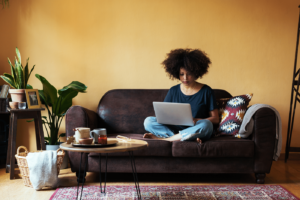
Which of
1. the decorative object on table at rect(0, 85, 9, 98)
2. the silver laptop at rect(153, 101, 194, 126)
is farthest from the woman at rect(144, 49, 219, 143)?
the decorative object on table at rect(0, 85, 9, 98)

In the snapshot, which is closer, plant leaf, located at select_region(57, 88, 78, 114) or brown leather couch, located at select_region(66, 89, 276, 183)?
brown leather couch, located at select_region(66, 89, 276, 183)

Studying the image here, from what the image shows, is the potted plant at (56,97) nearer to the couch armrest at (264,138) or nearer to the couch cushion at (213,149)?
the couch cushion at (213,149)

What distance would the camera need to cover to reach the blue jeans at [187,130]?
7.09 ft

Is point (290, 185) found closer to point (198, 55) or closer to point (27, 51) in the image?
point (198, 55)

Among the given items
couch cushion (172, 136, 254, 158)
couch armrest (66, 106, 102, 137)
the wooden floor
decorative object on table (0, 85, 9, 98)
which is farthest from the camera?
decorative object on table (0, 85, 9, 98)

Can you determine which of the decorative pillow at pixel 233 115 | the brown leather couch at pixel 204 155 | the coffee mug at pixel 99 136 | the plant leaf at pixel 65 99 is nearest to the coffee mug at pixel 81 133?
the coffee mug at pixel 99 136

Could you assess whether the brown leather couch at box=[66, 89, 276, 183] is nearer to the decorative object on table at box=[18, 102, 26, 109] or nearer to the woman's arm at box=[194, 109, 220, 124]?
the woman's arm at box=[194, 109, 220, 124]

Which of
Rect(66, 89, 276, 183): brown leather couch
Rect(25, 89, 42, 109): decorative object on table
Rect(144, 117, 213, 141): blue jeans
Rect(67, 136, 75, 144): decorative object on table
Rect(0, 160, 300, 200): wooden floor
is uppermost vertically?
Rect(25, 89, 42, 109): decorative object on table

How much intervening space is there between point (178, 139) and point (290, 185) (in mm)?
961

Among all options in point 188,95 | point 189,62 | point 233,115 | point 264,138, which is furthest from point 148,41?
point 264,138

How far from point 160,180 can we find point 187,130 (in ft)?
1.62

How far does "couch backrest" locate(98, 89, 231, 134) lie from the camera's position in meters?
2.74

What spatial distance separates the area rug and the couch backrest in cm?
75

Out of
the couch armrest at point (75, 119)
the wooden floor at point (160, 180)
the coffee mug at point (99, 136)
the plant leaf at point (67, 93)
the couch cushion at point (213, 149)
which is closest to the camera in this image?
the coffee mug at point (99, 136)
